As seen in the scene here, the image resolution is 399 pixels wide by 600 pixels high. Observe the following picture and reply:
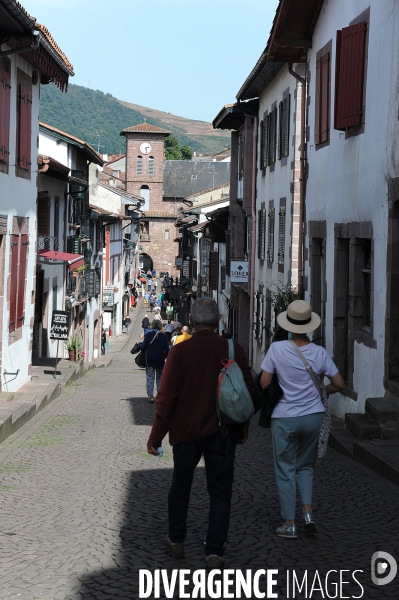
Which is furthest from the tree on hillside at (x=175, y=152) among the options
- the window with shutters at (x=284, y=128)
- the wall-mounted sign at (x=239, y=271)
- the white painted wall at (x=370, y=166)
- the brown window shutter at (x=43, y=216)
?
the white painted wall at (x=370, y=166)

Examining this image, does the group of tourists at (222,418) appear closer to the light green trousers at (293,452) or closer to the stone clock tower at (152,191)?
the light green trousers at (293,452)

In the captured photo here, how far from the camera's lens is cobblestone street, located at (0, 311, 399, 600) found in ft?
19.7

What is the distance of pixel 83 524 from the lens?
7547mm

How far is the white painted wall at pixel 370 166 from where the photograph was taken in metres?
11.5

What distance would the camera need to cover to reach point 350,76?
1331 centimetres

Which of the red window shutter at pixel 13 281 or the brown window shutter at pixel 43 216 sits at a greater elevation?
the brown window shutter at pixel 43 216

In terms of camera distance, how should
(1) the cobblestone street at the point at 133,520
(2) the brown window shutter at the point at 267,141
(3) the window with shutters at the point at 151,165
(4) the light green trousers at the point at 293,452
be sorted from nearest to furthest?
(1) the cobblestone street at the point at 133,520
(4) the light green trousers at the point at 293,452
(2) the brown window shutter at the point at 267,141
(3) the window with shutters at the point at 151,165

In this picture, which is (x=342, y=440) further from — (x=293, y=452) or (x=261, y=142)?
(x=261, y=142)

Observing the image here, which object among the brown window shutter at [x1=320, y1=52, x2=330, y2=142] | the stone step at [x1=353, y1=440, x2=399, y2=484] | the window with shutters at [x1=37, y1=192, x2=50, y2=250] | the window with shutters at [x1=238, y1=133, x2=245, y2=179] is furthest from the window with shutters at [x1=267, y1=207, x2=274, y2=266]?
the stone step at [x1=353, y1=440, x2=399, y2=484]

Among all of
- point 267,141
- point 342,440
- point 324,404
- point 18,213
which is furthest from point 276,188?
point 324,404

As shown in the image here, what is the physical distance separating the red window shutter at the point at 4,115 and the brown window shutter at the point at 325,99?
5.09m

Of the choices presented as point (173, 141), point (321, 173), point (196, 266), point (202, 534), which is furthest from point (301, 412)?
point (173, 141)

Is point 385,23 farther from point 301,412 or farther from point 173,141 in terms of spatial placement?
point 173,141

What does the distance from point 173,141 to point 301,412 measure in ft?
390
